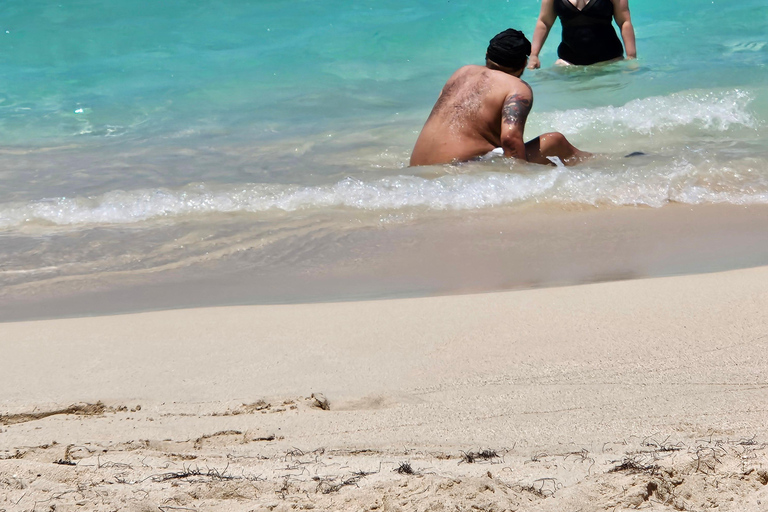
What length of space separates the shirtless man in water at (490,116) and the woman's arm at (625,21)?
2611 mm

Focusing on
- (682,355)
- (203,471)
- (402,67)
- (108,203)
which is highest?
(402,67)

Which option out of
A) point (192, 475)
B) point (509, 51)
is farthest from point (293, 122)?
point (192, 475)

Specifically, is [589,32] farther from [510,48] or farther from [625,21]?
[510,48]

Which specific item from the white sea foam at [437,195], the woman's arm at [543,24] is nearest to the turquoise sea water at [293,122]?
the white sea foam at [437,195]

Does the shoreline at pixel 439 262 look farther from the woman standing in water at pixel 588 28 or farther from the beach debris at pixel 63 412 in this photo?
the woman standing in water at pixel 588 28

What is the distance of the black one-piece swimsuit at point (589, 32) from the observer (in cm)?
654

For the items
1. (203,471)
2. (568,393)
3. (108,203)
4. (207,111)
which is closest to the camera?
(203,471)

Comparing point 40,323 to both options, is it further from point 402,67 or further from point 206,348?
point 402,67

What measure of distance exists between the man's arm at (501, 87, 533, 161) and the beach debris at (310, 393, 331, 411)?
2430 mm

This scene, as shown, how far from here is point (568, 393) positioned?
1.93 m

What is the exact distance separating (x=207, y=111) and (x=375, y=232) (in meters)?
4.29

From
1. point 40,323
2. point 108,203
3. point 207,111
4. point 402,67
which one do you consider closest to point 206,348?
point 40,323

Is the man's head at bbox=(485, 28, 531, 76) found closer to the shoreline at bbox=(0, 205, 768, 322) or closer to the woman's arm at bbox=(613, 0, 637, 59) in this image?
the shoreline at bbox=(0, 205, 768, 322)

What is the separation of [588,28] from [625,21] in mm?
337
